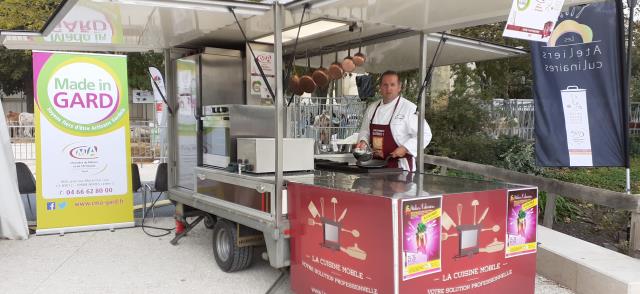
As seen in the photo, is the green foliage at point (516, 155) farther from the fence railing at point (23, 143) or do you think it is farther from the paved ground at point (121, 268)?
the fence railing at point (23, 143)

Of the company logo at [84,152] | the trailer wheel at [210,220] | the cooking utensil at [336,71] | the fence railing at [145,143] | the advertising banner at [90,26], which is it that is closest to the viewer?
the advertising banner at [90,26]

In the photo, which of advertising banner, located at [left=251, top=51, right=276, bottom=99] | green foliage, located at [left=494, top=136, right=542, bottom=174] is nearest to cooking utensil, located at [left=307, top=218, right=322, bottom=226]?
advertising banner, located at [left=251, top=51, right=276, bottom=99]

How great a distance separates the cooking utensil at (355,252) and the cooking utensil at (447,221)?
18.1 inches

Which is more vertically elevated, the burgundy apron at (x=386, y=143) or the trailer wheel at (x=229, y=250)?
the burgundy apron at (x=386, y=143)

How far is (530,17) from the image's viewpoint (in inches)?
109

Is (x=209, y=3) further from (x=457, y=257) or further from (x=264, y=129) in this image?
(x=457, y=257)

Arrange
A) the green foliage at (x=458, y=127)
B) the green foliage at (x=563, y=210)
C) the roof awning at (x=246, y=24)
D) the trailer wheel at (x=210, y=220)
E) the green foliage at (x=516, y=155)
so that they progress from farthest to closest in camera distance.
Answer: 1. the green foliage at (x=458, y=127)
2. the green foliage at (x=516, y=155)
3. the green foliage at (x=563, y=210)
4. the trailer wheel at (x=210, y=220)
5. the roof awning at (x=246, y=24)

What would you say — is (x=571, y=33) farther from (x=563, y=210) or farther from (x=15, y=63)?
(x=15, y=63)

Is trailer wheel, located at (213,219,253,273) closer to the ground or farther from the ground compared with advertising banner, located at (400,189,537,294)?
closer to the ground

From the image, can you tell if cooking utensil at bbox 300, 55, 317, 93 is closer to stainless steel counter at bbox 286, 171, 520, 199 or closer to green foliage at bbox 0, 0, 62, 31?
stainless steel counter at bbox 286, 171, 520, 199

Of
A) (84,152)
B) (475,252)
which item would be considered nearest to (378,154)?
(475,252)

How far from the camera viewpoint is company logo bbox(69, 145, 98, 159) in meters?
5.41

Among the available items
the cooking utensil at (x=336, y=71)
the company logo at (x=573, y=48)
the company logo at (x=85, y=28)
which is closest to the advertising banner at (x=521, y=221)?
the company logo at (x=573, y=48)

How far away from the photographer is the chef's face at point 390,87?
4.25 m
